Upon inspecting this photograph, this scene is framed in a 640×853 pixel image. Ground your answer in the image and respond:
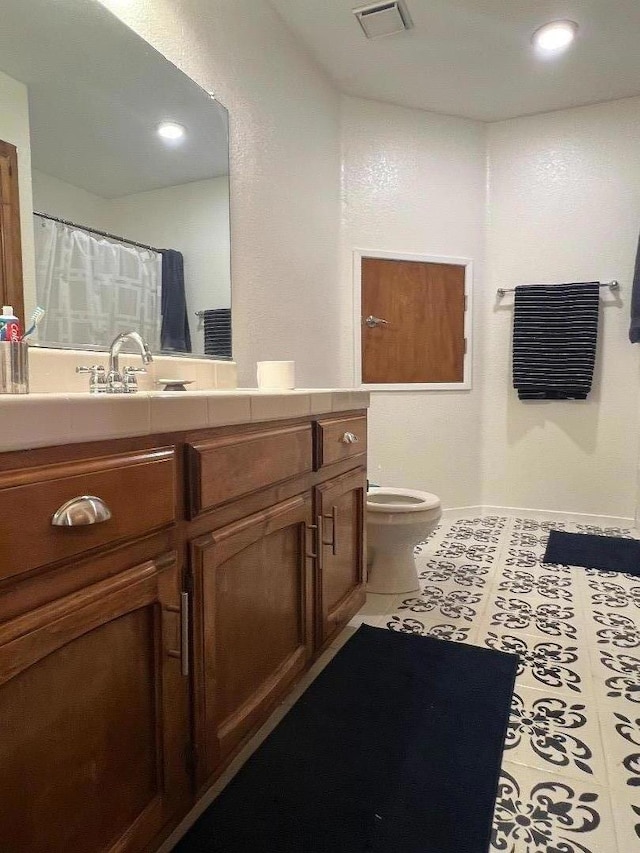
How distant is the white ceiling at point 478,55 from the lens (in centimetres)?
225

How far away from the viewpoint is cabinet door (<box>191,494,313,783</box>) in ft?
3.28

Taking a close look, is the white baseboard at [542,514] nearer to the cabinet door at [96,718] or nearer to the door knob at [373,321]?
the door knob at [373,321]

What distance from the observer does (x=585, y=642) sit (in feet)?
5.85

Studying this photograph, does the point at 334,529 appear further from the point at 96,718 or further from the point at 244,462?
the point at 96,718

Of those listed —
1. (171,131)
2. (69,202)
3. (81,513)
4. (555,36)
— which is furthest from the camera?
(555,36)

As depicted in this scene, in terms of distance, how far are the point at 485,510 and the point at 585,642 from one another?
1718 mm

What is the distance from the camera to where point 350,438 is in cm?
172

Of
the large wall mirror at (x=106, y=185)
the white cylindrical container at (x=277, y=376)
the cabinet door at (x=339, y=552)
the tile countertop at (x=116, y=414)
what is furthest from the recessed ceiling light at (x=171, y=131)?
the cabinet door at (x=339, y=552)

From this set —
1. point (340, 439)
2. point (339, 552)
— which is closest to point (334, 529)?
point (339, 552)

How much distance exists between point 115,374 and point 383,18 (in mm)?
2026

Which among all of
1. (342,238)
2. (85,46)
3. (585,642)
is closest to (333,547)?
(585,642)

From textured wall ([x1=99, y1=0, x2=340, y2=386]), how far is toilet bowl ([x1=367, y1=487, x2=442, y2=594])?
2.47ft

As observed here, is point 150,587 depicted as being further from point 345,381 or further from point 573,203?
point 573,203

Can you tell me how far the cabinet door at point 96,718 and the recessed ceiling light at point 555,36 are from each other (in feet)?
9.00
